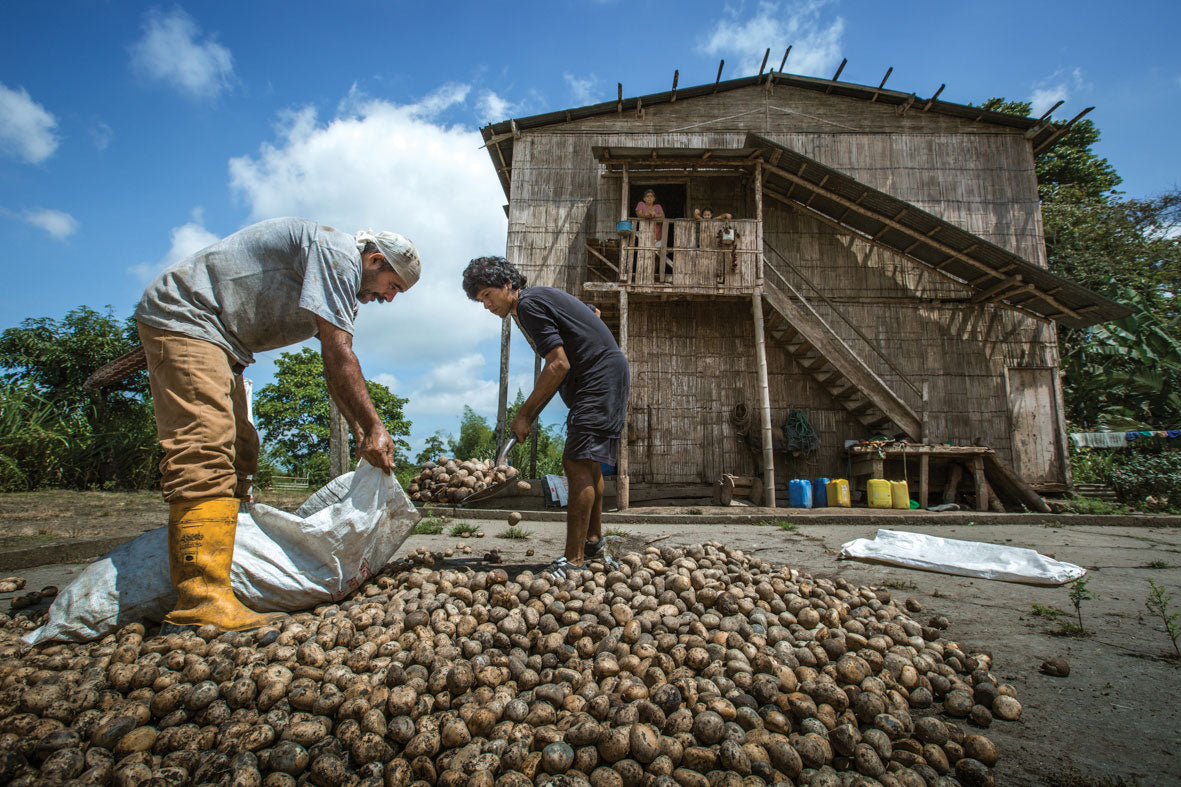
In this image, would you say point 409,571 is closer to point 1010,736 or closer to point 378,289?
point 378,289

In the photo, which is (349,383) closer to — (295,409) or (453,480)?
(453,480)

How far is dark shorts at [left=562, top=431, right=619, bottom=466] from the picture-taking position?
9.23ft

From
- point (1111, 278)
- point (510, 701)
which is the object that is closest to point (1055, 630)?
point (510, 701)

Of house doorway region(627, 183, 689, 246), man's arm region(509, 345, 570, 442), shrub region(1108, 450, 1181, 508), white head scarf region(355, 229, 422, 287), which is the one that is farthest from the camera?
house doorway region(627, 183, 689, 246)

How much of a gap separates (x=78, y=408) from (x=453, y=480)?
6.74 meters

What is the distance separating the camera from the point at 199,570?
1916 mm

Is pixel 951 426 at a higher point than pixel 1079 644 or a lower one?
higher

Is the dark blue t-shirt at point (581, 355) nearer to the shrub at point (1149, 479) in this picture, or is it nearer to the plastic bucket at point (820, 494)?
the plastic bucket at point (820, 494)

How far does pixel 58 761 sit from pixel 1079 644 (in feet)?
10.0

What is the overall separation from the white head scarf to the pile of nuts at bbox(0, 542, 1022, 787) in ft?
4.65

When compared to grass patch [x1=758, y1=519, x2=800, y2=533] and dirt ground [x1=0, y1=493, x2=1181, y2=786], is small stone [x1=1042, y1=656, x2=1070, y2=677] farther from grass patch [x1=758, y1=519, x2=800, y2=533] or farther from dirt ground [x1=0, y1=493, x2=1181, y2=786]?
grass patch [x1=758, y1=519, x2=800, y2=533]

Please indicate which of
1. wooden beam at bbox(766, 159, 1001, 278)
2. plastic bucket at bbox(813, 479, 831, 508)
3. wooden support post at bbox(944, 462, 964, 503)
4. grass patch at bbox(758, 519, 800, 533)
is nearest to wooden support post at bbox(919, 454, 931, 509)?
wooden support post at bbox(944, 462, 964, 503)

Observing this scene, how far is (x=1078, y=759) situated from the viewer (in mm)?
1321

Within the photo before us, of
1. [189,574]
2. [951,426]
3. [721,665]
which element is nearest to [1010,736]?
[721,665]
